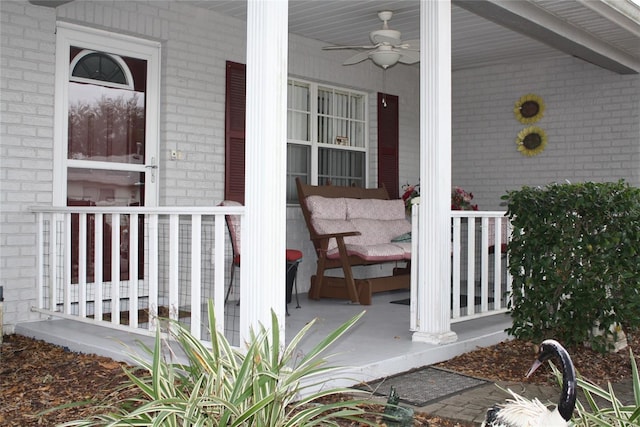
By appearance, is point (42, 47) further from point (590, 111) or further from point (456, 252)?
point (590, 111)

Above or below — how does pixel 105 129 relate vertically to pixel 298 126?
below

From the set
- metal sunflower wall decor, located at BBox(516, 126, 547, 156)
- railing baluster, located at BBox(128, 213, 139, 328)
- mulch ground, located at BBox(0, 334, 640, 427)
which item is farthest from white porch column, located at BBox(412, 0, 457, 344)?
metal sunflower wall decor, located at BBox(516, 126, 547, 156)

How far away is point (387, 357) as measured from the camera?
3867 millimetres

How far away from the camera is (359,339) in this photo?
437 cm

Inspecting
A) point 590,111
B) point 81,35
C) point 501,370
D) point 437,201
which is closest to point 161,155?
point 81,35

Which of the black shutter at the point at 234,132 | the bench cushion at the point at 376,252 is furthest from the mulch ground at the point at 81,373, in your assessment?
the black shutter at the point at 234,132

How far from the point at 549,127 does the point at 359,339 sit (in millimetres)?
4415

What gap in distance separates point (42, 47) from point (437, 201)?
2970 mm

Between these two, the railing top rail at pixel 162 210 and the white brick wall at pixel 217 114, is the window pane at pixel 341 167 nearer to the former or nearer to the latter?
the white brick wall at pixel 217 114

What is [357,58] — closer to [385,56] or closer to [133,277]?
[385,56]

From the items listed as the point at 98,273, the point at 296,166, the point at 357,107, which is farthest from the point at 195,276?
the point at 357,107

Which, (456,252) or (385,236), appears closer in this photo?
(456,252)

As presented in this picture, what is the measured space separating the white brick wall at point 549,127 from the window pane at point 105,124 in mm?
3994

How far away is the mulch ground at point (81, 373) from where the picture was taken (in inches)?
121
